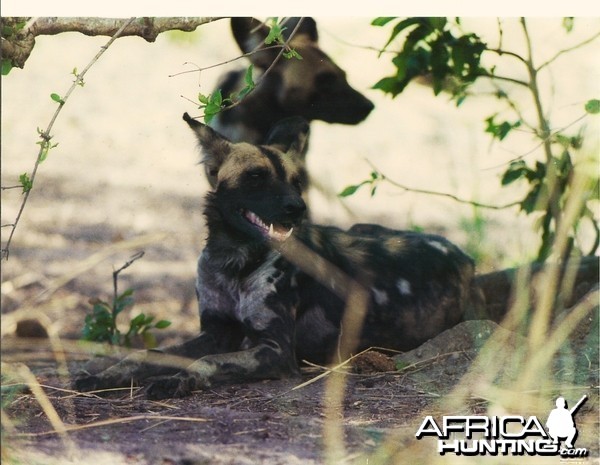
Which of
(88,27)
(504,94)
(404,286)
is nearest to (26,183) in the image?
→ (88,27)

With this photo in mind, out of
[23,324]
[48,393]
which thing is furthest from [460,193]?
[48,393]

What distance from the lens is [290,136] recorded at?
15.0ft

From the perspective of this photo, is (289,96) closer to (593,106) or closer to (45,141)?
(593,106)

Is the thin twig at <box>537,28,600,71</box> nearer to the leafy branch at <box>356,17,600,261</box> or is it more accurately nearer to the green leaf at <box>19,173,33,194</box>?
the leafy branch at <box>356,17,600,261</box>

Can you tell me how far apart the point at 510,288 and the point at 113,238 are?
320 cm

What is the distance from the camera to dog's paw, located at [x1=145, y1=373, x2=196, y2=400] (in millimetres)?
3662

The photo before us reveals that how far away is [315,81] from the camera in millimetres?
5855

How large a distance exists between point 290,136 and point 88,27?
1.23 meters

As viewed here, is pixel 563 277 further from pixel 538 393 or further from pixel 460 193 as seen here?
pixel 460 193

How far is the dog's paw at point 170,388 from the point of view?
12.0ft

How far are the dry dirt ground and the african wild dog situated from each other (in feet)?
0.45

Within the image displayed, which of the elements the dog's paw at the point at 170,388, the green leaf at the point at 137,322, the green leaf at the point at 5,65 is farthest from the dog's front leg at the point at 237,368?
the green leaf at the point at 5,65

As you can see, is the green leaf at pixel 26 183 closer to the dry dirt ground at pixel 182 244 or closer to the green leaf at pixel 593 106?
the dry dirt ground at pixel 182 244

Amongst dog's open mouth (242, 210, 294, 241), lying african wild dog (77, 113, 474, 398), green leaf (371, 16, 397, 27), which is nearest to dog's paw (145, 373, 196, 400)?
lying african wild dog (77, 113, 474, 398)
